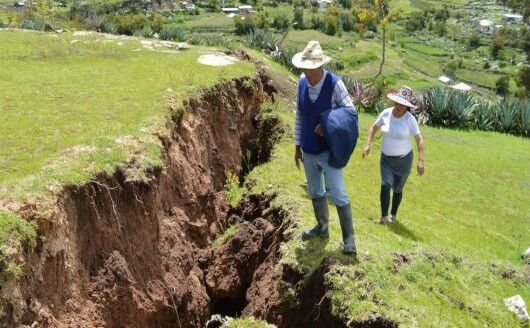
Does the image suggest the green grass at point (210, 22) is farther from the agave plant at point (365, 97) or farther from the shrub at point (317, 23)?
the agave plant at point (365, 97)

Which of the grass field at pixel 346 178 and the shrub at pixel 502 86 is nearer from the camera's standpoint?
the grass field at pixel 346 178

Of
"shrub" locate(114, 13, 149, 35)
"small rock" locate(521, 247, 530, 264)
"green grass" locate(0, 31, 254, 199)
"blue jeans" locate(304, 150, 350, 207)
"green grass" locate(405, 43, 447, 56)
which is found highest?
"blue jeans" locate(304, 150, 350, 207)

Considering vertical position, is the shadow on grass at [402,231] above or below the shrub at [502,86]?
above

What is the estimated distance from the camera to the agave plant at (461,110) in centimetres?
2192

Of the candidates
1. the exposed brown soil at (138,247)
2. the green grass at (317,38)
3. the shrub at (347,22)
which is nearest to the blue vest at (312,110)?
the exposed brown soil at (138,247)

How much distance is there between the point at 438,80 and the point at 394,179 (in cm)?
6296

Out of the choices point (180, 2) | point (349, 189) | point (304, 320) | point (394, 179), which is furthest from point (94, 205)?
point (180, 2)

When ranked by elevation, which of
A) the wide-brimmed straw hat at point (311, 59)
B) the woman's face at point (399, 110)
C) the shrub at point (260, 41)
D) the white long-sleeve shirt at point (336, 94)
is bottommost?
the shrub at point (260, 41)

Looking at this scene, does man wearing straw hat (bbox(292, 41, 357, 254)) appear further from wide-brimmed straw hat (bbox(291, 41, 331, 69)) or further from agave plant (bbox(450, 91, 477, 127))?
agave plant (bbox(450, 91, 477, 127))

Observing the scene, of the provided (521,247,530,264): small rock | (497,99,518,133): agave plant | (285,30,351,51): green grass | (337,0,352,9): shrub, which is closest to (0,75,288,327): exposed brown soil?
(521,247,530,264): small rock

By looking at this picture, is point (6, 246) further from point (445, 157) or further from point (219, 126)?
point (445, 157)

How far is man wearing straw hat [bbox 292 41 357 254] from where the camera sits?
7.30m

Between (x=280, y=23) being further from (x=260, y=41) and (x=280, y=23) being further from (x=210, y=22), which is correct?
(x=260, y=41)

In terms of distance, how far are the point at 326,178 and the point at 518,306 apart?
3448 millimetres
